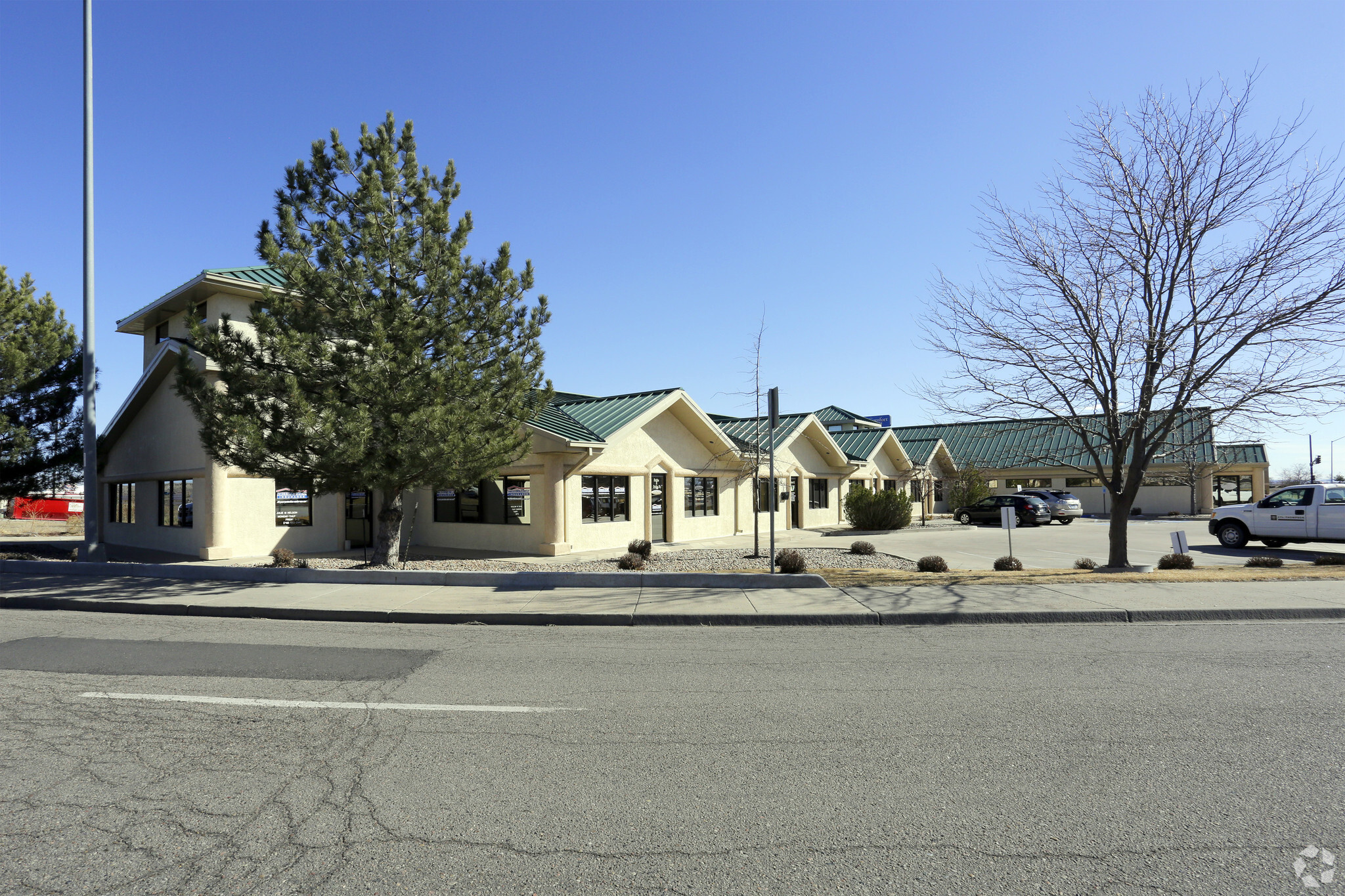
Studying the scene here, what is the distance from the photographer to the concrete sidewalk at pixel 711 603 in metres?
9.72

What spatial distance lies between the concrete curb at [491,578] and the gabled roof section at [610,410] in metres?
7.60

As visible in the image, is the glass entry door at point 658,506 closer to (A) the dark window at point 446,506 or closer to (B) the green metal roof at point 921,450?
(A) the dark window at point 446,506

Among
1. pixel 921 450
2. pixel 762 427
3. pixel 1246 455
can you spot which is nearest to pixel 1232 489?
pixel 1246 455

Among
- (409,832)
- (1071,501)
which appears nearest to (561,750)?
(409,832)

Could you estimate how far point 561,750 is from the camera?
4.75 m

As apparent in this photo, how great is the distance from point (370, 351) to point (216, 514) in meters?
7.39

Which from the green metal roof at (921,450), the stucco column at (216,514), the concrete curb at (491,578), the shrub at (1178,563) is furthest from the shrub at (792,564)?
A: the green metal roof at (921,450)

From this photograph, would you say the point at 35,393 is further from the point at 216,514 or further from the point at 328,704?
the point at 328,704

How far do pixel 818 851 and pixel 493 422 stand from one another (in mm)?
12762

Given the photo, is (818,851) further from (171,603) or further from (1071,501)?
(1071,501)

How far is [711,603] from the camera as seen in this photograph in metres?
10.7

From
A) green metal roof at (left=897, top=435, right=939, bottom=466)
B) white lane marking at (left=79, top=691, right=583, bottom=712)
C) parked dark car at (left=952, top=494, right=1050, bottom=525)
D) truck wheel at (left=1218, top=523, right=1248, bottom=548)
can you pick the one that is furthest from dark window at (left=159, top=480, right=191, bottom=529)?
green metal roof at (left=897, top=435, right=939, bottom=466)

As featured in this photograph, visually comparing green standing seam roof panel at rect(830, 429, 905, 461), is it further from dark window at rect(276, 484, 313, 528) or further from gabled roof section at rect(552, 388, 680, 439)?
dark window at rect(276, 484, 313, 528)

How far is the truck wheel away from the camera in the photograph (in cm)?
2094
